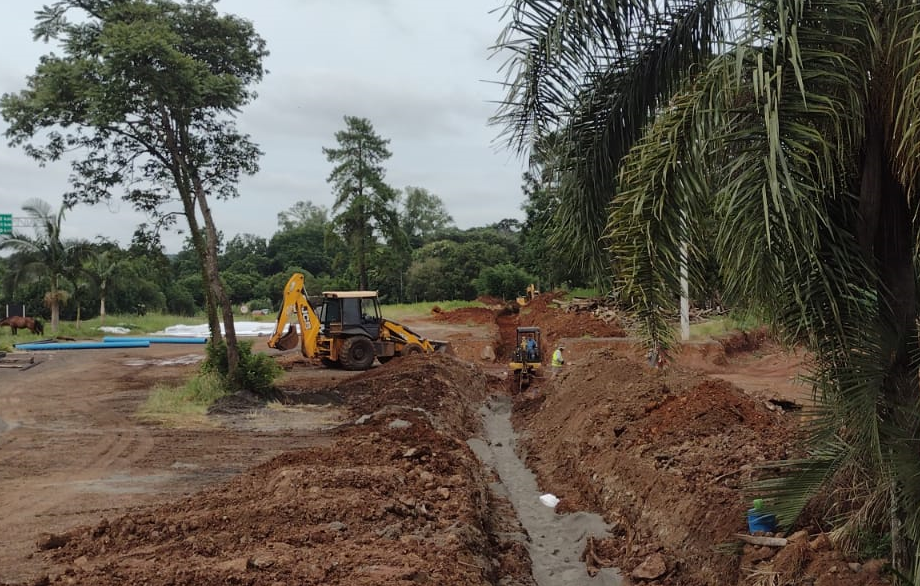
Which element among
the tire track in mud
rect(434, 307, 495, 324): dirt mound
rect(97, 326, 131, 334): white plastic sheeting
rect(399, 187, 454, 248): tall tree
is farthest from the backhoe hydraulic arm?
rect(399, 187, 454, 248): tall tree

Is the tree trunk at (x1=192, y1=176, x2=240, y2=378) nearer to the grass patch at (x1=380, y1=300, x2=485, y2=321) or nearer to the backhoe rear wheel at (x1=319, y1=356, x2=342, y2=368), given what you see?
the backhoe rear wheel at (x1=319, y1=356, x2=342, y2=368)

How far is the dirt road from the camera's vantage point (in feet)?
29.8

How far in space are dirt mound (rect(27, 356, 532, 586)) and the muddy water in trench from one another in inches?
17.5

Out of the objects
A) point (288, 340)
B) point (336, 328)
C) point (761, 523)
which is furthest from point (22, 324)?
point (761, 523)

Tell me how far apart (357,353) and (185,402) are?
7.00 metres

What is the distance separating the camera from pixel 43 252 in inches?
1473

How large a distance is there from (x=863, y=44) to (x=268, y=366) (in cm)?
1545

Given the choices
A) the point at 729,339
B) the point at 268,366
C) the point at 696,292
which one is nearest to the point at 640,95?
the point at 696,292

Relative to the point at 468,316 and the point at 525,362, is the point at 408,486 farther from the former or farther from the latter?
the point at 468,316

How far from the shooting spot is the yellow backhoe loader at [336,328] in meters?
22.9

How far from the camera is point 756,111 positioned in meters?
4.07

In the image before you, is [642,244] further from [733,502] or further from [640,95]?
[733,502]

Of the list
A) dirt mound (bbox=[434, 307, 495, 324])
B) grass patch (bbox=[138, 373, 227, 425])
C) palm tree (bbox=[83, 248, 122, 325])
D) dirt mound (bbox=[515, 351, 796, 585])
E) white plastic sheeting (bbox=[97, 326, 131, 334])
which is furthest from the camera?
dirt mound (bbox=[434, 307, 495, 324])

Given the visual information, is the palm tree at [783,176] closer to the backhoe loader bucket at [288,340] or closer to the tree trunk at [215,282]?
the tree trunk at [215,282]
